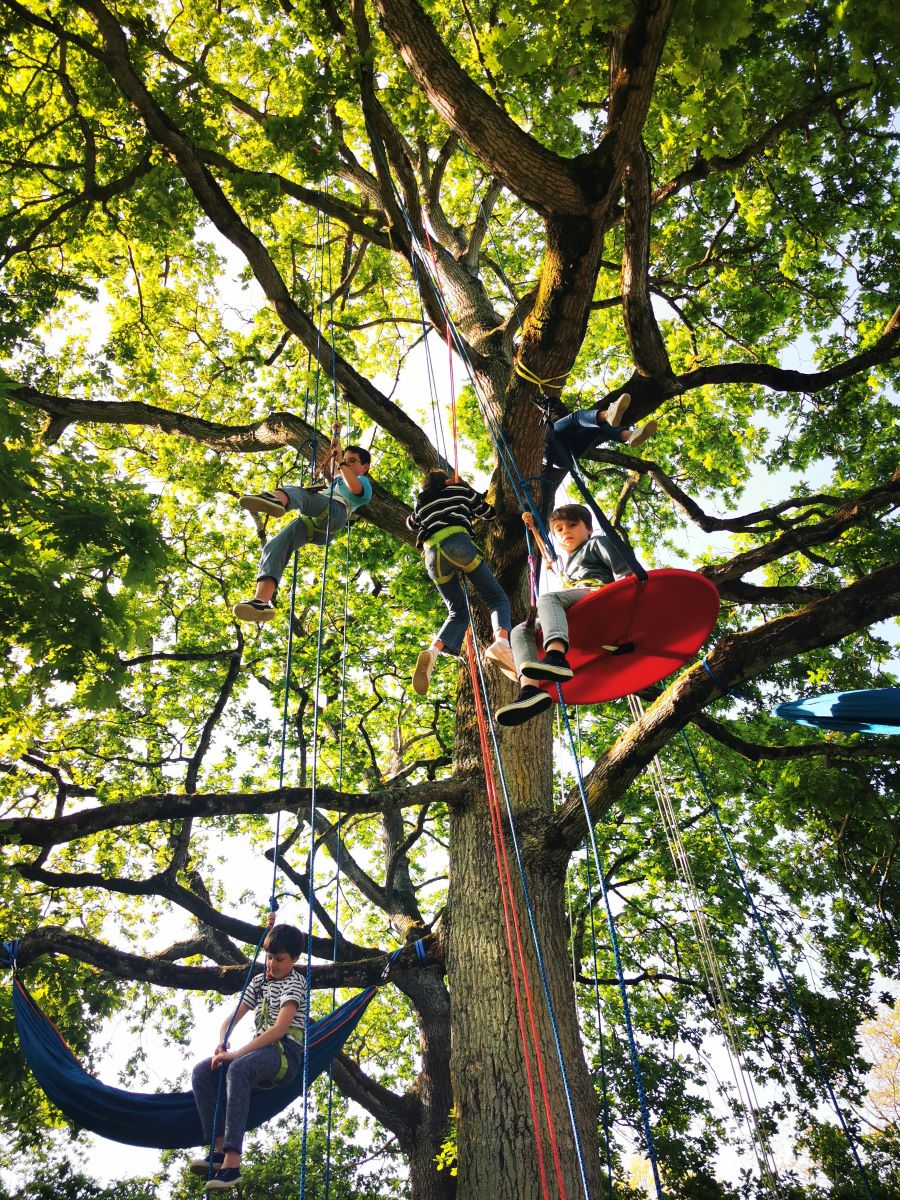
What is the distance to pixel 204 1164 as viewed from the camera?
371cm

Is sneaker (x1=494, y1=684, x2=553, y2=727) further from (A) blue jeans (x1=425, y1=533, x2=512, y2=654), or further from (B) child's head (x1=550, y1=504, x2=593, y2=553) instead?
(B) child's head (x1=550, y1=504, x2=593, y2=553)

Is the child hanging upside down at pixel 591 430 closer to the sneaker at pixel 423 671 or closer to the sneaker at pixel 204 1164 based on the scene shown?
the sneaker at pixel 423 671

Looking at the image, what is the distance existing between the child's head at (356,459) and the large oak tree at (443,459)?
357 millimetres

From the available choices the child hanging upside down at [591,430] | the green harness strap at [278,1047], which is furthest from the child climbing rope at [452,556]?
the green harness strap at [278,1047]

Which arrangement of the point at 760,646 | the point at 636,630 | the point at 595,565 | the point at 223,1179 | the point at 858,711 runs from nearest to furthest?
the point at 636,630, the point at 760,646, the point at 223,1179, the point at 595,565, the point at 858,711

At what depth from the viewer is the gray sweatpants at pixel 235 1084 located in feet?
12.5

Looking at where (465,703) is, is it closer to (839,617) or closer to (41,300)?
(839,617)

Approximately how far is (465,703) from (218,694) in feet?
16.4

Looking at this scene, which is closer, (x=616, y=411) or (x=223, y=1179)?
(x=223, y=1179)

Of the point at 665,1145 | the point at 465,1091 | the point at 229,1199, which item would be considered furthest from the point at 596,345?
the point at 229,1199

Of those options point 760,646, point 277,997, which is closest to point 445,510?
point 760,646

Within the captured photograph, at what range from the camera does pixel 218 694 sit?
29.0 ft

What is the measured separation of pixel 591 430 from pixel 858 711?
228cm

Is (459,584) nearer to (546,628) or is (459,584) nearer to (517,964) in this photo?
(546,628)
